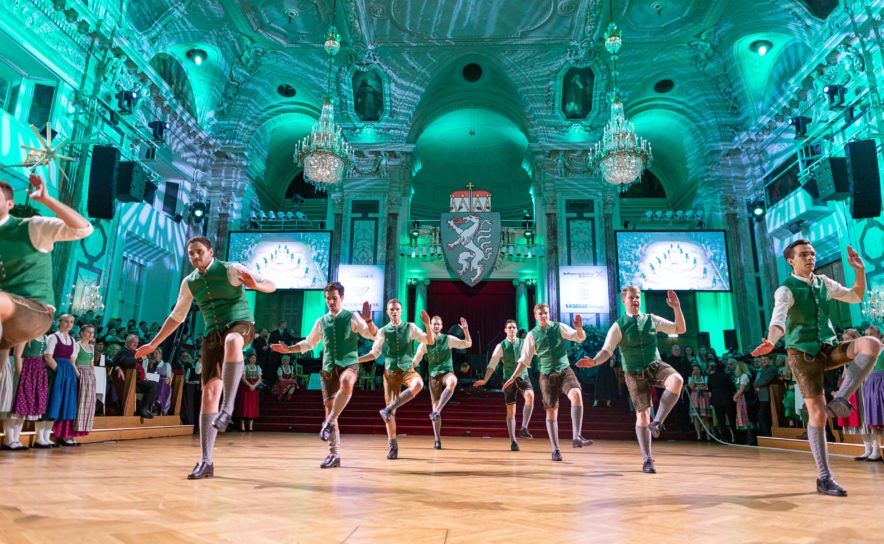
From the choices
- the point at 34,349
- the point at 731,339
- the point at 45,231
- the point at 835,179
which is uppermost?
the point at 835,179

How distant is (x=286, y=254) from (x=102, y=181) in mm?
5594

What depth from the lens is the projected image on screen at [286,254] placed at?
51.3 ft

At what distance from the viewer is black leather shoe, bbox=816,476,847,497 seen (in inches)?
127

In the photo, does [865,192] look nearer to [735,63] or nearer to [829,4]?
[829,4]

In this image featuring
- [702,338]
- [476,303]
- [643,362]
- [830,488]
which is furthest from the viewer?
[476,303]

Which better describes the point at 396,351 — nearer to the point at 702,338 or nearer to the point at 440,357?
the point at 440,357

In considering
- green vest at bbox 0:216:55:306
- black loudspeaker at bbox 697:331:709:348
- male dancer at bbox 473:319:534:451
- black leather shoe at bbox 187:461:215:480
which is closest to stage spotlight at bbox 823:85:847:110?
black loudspeaker at bbox 697:331:709:348

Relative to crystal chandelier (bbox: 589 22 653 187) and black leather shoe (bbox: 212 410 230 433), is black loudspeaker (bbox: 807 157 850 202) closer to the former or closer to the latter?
crystal chandelier (bbox: 589 22 653 187)

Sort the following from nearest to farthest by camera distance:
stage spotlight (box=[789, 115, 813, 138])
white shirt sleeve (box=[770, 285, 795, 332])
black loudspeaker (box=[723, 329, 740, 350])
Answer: white shirt sleeve (box=[770, 285, 795, 332]), stage spotlight (box=[789, 115, 813, 138]), black loudspeaker (box=[723, 329, 740, 350])

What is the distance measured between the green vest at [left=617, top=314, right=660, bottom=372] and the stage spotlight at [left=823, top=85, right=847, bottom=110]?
31.9 ft

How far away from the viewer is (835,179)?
1036 cm

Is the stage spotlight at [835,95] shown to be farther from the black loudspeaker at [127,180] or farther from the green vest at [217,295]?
the black loudspeaker at [127,180]

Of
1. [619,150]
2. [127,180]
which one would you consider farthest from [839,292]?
[127,180]

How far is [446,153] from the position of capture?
22.9 meters
